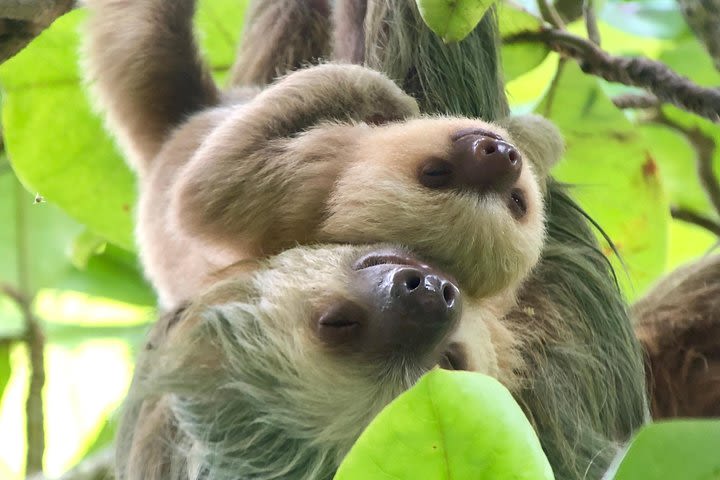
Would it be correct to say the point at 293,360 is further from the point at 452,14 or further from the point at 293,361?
the point at 452,14

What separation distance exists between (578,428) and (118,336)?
1.54 meters

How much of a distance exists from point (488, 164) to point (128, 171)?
1325mm

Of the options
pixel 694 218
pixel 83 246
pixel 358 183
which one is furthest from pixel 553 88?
pixel 83 246

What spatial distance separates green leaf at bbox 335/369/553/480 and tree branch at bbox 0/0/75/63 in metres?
0.95

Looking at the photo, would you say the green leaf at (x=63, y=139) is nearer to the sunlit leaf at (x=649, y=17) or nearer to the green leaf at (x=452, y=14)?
the green leaf at (x=452, y=14)

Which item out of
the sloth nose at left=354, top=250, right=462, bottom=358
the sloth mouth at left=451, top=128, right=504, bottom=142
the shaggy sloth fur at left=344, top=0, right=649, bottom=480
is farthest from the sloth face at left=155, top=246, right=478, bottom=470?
the shaggy sloth fur at left=344, top=0, right=649, bottom=480

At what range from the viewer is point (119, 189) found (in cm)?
263

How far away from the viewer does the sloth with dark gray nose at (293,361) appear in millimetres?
1496

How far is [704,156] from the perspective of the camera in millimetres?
2525

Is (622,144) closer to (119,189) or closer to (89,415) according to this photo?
(119,189)

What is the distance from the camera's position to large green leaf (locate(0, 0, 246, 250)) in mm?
2418

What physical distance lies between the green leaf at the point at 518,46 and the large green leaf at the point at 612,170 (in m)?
0.09

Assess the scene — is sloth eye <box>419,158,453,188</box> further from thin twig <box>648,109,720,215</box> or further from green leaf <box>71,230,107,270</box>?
green leaf <box>71,230,107,270</box>

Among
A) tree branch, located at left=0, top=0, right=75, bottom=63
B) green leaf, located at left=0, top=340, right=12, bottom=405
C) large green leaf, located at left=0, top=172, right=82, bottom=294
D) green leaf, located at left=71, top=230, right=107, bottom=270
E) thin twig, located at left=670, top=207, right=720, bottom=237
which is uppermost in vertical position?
tree branch, located at left=0, top=0, right=75, bottom=63
